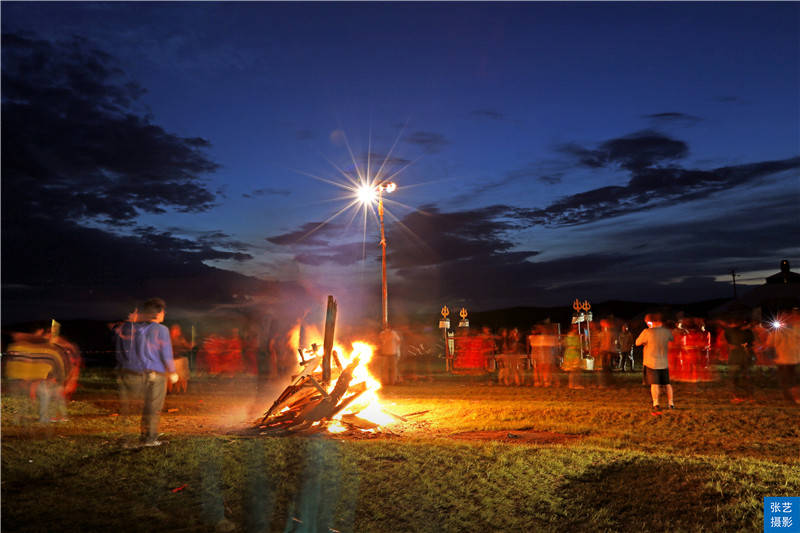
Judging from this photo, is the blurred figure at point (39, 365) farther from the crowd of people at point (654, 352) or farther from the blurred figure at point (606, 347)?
the blurred figure at point (606, 347)

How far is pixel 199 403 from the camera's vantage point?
46.5 ft

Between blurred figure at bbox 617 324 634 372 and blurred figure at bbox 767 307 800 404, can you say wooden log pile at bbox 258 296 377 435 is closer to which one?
blurred figure at bbox 767 307 800 404

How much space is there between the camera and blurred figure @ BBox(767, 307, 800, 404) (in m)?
12.1

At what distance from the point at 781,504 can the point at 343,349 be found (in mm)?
8769

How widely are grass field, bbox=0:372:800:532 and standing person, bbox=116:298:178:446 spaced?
19.2 inches

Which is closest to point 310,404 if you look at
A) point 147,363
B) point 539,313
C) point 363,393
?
point 363,393

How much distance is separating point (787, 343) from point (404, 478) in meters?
9.38

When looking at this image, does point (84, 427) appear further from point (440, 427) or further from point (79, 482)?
point (440, 427)

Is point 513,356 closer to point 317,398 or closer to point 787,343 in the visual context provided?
point 787,343

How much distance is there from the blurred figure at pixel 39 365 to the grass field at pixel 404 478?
1.64 feet

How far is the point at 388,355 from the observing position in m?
18.3

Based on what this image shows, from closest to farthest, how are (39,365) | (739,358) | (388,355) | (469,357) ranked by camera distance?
(39,365)
(739,358)
(388,355)
(469,357)

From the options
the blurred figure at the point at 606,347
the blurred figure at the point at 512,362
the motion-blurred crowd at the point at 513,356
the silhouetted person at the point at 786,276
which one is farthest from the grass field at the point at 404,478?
the silhouetted person at the point at 786,276

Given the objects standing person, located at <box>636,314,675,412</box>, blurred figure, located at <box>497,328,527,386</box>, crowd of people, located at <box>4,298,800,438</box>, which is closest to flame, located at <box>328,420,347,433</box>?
crowd of people, located at <box>4,298,800,438</box>
